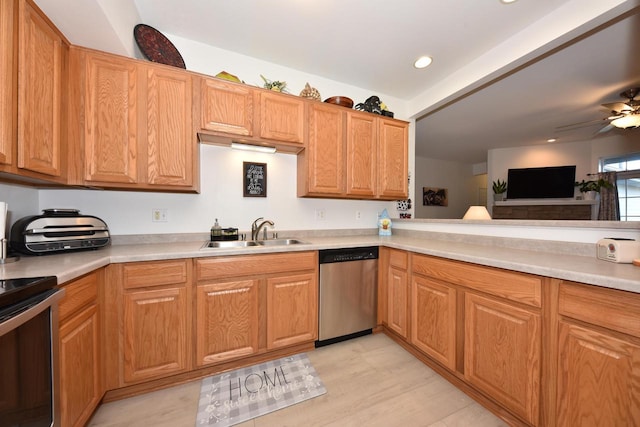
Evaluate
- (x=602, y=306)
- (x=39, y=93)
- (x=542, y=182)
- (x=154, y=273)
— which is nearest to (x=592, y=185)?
(x=542, y=182)

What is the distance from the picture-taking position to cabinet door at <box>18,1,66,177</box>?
1.11m

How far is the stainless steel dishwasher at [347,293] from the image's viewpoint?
77.2 inches

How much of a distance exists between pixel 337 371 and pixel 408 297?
2.61 ft

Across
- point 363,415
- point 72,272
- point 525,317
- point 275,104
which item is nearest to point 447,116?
point 275,104

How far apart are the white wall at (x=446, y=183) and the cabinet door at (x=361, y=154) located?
15.8 ft

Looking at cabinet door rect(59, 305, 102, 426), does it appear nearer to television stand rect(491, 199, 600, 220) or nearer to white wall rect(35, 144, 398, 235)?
white wall rect(35, 144, 398, 235)

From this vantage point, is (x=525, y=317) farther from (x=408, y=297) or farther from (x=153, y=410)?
(x=153, y=410)

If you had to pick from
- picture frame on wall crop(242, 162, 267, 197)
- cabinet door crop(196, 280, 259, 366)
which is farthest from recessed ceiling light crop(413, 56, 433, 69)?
cabinet door crop(196, 280, 259, 366)

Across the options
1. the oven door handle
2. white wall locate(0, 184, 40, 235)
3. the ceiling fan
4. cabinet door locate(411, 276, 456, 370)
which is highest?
the ceiling fan

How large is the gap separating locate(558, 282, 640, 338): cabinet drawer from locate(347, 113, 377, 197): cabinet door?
5.29 feet

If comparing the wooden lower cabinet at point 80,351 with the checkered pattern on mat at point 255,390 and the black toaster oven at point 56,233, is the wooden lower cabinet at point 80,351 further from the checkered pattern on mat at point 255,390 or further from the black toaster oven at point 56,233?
the checkered pattern on mat at point 255,390

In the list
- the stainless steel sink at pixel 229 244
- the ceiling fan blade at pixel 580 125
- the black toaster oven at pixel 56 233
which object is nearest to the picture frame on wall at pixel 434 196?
the ceiling fan blade at pixel 580 125

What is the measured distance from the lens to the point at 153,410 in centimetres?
136

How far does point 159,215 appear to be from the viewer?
194 centimetres
